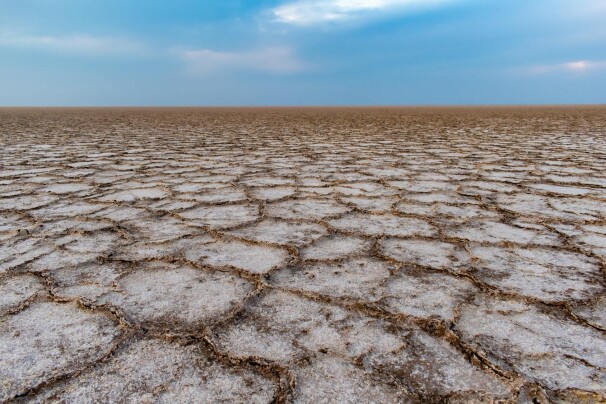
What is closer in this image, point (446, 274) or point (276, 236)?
point (446, 274)

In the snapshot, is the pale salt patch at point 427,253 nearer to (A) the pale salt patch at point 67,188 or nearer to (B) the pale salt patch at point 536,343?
(B) the pale salt patch at point 536,343

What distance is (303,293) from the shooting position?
1037 millimetres

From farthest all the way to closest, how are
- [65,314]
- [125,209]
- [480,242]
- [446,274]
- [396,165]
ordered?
[396,165] → [125,209] → [480,242] → [446,274] → [65,314]

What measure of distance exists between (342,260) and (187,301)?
44cm

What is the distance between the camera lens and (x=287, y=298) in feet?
3.33

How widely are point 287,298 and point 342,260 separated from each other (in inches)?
11.1

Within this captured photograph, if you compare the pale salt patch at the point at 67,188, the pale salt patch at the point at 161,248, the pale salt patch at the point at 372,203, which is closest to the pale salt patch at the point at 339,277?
the pale salt patch at the point at 161,248

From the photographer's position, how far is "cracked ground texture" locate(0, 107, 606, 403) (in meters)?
0.73

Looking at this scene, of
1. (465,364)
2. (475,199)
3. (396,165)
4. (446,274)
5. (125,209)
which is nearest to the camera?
(465,364)

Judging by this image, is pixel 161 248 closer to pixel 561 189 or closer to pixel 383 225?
pixel 383 225

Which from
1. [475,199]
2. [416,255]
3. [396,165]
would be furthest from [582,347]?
[396,165]

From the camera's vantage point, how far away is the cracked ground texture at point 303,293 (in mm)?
729

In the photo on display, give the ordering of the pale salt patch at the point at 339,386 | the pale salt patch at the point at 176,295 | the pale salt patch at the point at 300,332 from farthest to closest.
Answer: the pale salt patch at the point at 176,295, the pale salt patch at the point at 300,332, the pale salt patch at the point at 339,386

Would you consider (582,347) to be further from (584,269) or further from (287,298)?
(287,298)
